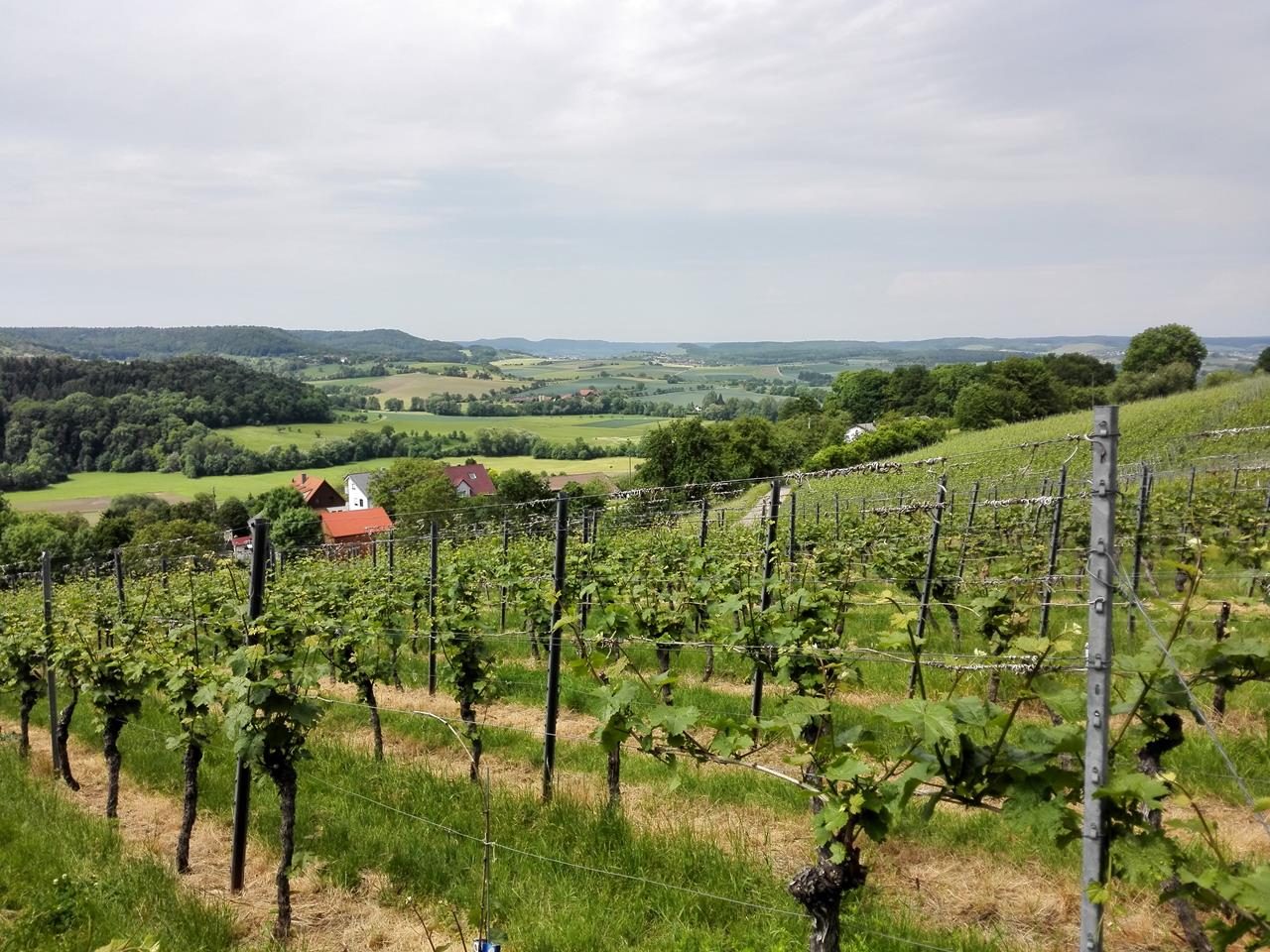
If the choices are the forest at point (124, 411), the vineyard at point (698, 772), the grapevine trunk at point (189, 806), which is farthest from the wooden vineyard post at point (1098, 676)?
the forest at point (124, 411)

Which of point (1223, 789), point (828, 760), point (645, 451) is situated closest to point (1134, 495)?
point (1223, 789)

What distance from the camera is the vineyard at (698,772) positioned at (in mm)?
2779

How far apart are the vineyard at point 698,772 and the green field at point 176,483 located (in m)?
69.9

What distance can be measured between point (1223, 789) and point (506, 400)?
142017 mm

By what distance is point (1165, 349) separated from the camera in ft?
231

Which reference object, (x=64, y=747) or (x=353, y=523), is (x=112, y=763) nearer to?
(x=64, y=747)

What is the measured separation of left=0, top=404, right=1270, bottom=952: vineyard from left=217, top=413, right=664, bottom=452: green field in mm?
82745

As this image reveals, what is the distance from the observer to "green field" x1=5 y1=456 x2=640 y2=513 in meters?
72.3

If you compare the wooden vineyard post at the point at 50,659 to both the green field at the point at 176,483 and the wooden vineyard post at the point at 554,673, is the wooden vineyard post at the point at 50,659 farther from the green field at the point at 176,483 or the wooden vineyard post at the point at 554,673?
the green field at the point at 176,483

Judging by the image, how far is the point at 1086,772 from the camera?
2557 millimetres

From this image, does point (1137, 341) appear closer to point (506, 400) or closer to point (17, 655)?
point (17, 655)

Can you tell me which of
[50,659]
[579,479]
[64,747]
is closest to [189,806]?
[50,659]

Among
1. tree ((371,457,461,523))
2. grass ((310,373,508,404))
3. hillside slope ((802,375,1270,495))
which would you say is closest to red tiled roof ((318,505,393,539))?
tree ((371,457,461,523))

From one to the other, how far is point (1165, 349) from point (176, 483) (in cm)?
9403
